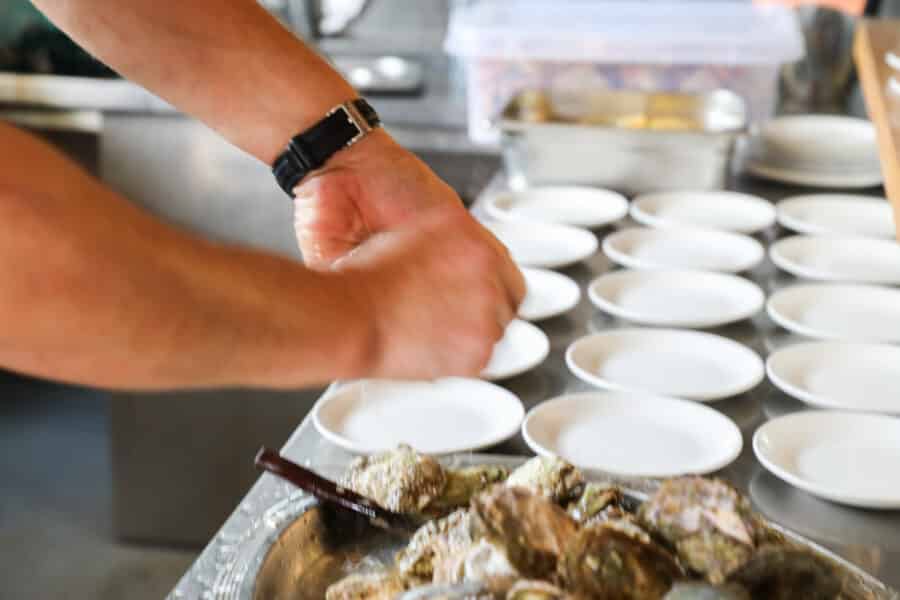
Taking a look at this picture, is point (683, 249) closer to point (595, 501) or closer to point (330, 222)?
point (330, 222)

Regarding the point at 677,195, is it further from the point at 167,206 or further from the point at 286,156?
the point at 167,206

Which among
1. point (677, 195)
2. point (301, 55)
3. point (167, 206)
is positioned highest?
point (301, 55)

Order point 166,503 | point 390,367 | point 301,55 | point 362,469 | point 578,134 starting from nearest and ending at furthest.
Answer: point 390,367
point 362,469
point 301,55
point 578,134
point 166,503

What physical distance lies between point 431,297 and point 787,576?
29 cm

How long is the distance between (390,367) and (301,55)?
472 mm

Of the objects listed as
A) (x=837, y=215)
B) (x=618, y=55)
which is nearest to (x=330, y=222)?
(x=837, y=215)

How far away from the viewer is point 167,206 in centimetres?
261

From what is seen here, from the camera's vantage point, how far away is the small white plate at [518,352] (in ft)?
4.28

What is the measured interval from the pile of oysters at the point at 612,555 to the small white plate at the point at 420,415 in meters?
0.27

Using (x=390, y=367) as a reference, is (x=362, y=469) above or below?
below

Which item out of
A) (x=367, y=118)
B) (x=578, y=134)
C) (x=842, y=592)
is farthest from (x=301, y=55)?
(x=578, y=134)

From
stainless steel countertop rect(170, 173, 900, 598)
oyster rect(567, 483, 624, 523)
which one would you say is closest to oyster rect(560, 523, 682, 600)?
oyster rect(567, 483, 624, 523)

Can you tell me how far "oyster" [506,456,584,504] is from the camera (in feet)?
2.99

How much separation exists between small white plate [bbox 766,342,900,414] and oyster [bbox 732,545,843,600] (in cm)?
48
